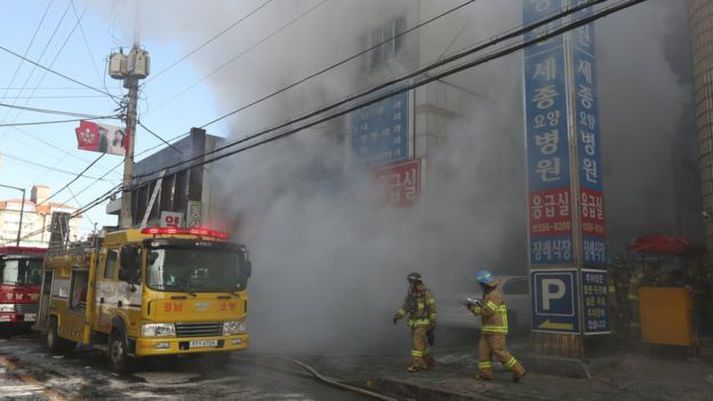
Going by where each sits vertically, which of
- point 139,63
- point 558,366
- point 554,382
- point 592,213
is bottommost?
point 554,382

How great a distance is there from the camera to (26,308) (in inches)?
452

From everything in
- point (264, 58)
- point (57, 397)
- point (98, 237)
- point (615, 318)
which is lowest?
point (57, 397)

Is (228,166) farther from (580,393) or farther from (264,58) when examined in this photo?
(580,393)

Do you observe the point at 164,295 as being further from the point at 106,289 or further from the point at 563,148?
the point at 563,148

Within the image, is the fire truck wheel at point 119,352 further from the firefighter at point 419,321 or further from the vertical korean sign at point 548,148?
the vertical korean sign at point 548,148

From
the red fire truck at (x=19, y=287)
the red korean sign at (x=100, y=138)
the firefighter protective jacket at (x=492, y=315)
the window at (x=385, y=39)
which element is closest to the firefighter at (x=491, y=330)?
the firefighter protective jacket at (x=492, y=315)

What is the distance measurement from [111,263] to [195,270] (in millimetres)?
1283

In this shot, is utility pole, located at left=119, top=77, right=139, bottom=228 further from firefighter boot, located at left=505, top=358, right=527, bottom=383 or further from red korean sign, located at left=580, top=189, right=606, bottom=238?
red korean sign, located at left=580, top=189, right=606, bottom=238

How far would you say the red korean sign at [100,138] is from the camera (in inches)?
549

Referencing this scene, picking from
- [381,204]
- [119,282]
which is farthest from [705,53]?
[119,282]

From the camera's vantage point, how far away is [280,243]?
35.3 ft

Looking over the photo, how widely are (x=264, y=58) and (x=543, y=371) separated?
22.7 ft

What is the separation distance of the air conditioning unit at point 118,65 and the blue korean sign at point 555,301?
11.2m

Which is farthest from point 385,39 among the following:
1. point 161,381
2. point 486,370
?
point 161,381
